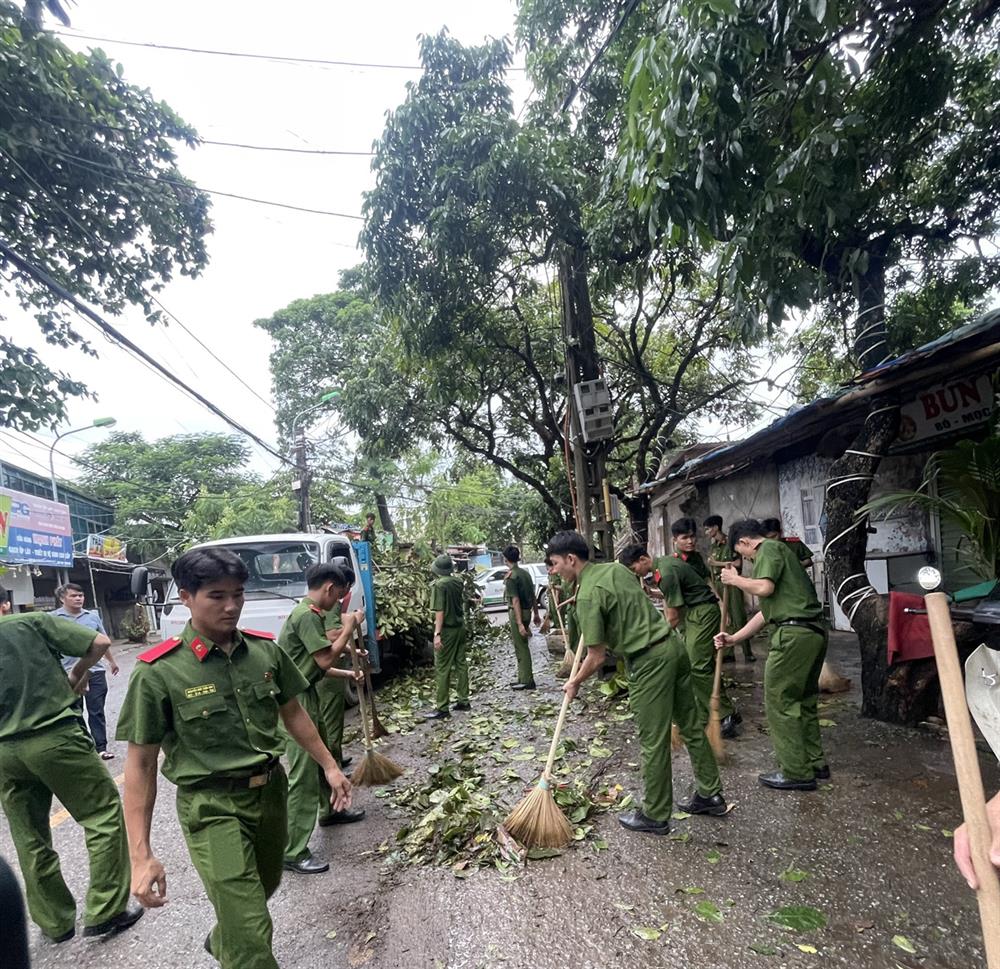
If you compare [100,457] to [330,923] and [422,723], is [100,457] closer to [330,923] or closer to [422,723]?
[422,723]

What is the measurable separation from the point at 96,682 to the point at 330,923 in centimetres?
405

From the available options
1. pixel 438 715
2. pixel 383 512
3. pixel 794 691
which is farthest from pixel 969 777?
pixel 383 512

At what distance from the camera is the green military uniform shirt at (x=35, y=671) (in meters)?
3.11

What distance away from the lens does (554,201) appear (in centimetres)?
783

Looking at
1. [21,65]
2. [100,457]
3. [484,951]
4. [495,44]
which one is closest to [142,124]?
[21,65]

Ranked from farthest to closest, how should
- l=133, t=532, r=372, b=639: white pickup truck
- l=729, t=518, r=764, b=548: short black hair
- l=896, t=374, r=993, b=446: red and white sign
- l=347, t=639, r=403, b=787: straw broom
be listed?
l=133, t=532, r=372, b=639: white pickup truck
l=896, t=374, r=993, b=446: red and white sign
l=347, t=639, r=403, b=787: straw broom
l=729, t=518, r=764, b=548: short black hair

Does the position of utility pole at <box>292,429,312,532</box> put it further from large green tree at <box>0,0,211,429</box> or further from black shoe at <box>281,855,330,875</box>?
black shoe at <box>281,855,330,875</box>

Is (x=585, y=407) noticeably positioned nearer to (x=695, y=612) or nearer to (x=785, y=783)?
(x=695, y=612)

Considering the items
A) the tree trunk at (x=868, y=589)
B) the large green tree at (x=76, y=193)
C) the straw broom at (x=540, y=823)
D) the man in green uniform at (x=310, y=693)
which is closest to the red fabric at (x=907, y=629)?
the tree trunk at (x=868, y=589)

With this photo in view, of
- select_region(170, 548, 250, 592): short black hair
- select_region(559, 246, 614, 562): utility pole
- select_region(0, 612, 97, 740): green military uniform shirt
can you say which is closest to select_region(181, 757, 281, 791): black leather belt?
select_region(170, 548, 250, 592): short black hair

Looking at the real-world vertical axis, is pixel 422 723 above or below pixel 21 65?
below

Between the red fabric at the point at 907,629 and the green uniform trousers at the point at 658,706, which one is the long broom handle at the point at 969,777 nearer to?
the green uniform trousers at the point at 658,706

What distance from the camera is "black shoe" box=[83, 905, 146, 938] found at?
3.17 meters

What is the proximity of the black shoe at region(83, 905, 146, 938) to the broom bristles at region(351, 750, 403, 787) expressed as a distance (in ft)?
5.64
